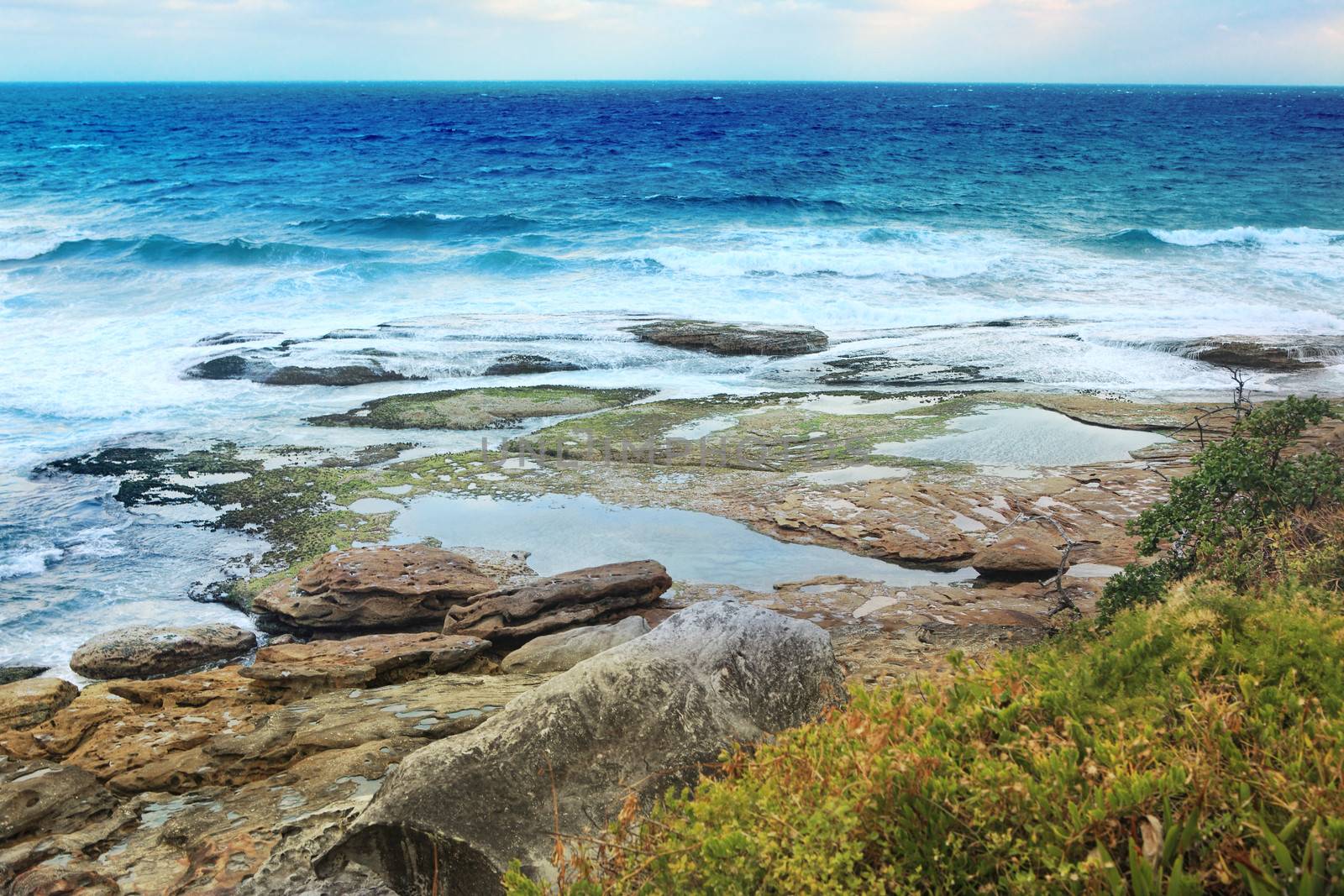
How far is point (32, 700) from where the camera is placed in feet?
19.4

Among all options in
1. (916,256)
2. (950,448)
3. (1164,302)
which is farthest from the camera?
(916,256)

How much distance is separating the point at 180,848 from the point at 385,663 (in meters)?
2.71

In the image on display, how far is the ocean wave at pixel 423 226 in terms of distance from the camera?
32000mm

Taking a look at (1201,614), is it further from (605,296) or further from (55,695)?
(605,296)

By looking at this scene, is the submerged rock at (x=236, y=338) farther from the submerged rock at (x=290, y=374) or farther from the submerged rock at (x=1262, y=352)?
the submerged rock at (x=1262, y=352)

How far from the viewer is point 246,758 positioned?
5.08 metres

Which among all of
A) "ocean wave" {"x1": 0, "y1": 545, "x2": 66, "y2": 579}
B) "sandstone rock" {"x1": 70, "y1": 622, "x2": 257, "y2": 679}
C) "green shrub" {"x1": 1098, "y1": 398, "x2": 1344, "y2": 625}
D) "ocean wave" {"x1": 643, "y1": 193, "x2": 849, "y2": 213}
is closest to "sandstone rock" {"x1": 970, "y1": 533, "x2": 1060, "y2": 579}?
"green shrub" {"x1": 1098, "y1": 398, "x2": 1344, "y2": 625}

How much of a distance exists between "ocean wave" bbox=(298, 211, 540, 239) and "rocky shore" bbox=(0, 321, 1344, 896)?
16.5 m

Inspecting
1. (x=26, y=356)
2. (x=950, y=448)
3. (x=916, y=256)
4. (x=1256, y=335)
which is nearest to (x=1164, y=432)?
(x=950, y=448)

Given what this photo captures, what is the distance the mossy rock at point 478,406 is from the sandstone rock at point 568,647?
6532 mm

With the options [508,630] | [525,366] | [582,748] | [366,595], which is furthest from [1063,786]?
[525,366]

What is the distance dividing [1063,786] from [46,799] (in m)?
4.41

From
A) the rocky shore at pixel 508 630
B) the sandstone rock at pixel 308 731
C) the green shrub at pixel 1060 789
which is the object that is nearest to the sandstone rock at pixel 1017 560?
the rocky shore at pixel 508 630

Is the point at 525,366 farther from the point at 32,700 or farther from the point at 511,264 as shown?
the point at 511,264
